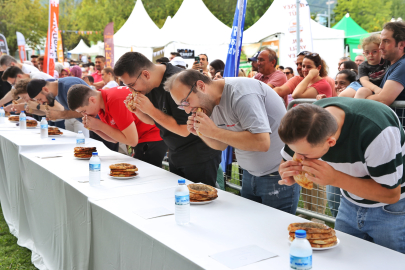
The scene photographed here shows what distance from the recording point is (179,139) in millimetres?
2842

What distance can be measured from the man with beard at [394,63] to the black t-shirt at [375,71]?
0.28 meters

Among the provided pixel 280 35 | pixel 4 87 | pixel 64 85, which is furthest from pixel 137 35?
pixel 64 85

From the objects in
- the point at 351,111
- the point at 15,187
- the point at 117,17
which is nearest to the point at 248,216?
the point at 351,111

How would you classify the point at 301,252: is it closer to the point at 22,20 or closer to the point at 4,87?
the point at 4,87

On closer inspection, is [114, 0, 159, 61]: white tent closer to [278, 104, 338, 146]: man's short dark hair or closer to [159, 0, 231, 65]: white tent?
[159, 0, 231, 65]: white tent

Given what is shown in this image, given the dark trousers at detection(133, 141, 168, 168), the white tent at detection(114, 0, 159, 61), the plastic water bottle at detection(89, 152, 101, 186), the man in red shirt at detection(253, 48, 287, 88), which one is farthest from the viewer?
the white tent at detection(114, 0, 159, 61)

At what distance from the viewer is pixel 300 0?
596cm

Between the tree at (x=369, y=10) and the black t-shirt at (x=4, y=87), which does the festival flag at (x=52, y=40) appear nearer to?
the black t-shirt at (x=4, y=87)

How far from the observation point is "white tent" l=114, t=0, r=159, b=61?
643 inches

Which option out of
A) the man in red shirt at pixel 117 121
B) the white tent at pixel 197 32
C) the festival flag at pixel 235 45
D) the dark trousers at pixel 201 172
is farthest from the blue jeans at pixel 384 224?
the white tent at pixel 197 32

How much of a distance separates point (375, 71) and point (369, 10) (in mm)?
32538

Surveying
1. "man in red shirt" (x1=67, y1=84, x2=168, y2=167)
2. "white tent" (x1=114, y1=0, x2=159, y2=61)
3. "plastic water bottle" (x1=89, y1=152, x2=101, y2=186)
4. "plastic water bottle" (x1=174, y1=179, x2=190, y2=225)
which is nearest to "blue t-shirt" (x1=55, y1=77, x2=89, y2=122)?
"man in red shirt" (x1=67, y1=84, x2=168, y2=167)

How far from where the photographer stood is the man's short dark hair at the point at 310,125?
143 centimetres

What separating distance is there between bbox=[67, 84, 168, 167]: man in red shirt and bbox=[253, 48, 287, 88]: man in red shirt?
1.84 metres
